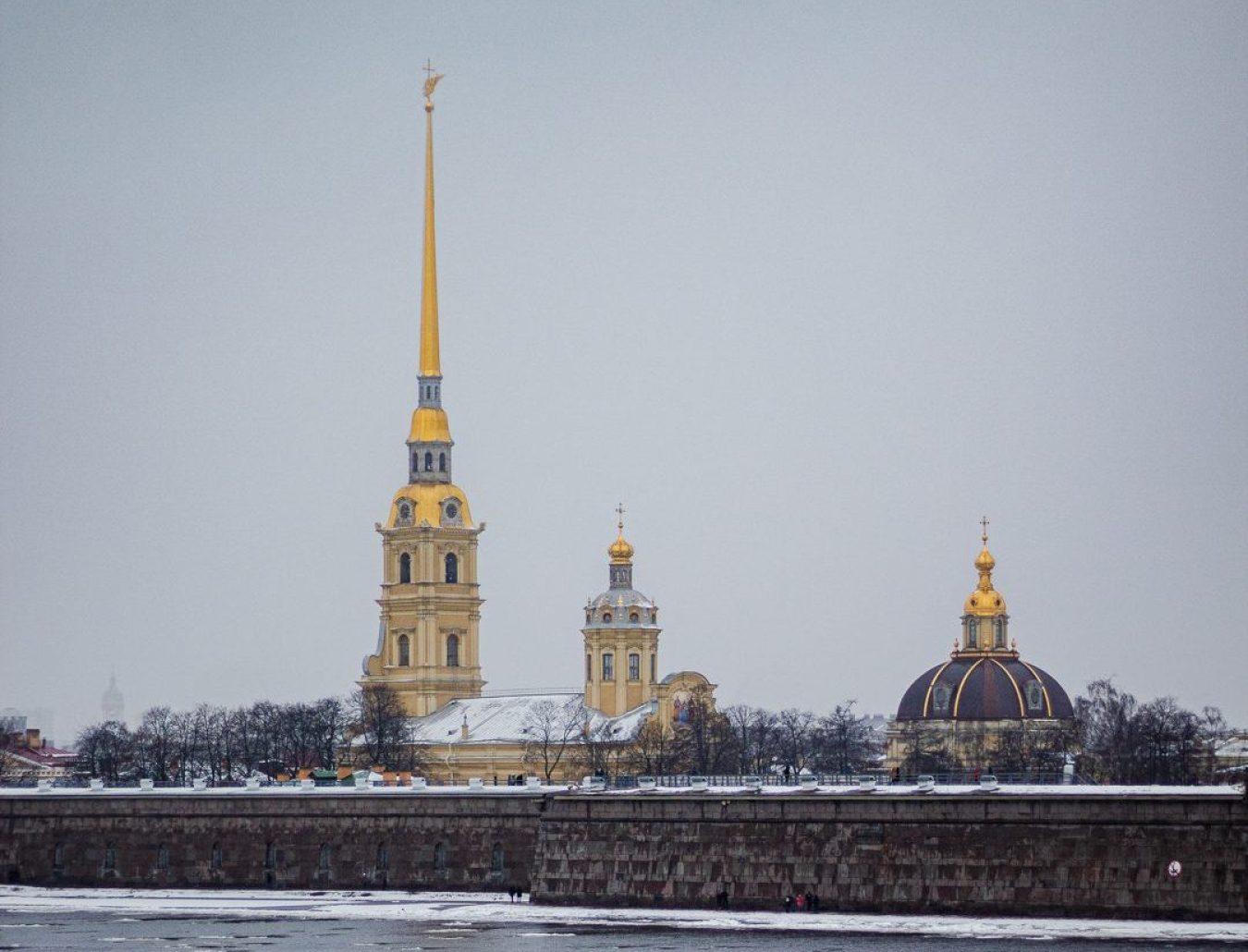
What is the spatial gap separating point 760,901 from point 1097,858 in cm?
853

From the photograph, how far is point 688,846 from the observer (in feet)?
252

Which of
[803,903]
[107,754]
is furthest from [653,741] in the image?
[803,903]

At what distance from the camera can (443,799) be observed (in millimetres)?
83062

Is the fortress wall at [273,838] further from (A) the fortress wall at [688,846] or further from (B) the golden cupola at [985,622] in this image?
(B) the golden cupola at [985,622]

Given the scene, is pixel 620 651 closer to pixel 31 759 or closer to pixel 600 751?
pixel 600 751

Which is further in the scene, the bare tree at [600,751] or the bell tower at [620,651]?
the bell tower at [620,651]

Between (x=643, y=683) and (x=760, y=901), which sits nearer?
(x=760, y=901)

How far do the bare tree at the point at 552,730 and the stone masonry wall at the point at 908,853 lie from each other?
47.4 metres

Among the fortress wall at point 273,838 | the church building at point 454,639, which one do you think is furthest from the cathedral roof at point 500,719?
the fortress wall at point 273,838

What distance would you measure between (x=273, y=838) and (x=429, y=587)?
187ft

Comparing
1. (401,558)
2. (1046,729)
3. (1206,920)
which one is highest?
(401,558)

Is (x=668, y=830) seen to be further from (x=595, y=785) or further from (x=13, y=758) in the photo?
(x=13, y=758)

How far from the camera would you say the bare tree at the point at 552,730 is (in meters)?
130

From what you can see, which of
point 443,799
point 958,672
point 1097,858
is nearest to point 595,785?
point 443,799
